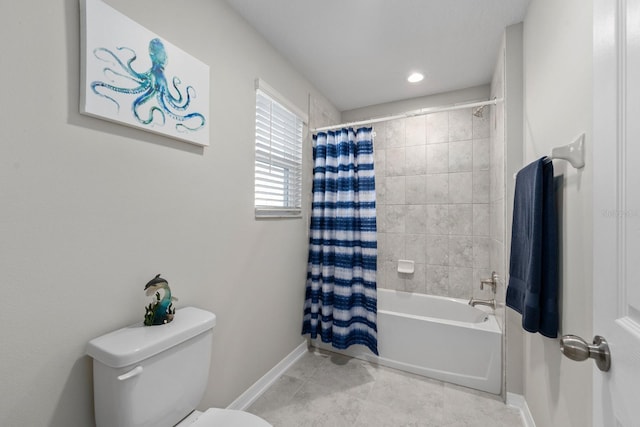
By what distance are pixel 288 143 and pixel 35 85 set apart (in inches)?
58.0

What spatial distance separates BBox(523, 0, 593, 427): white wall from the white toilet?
1201mm

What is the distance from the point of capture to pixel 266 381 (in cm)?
193

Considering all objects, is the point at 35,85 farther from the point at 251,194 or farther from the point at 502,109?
the point at 502,109

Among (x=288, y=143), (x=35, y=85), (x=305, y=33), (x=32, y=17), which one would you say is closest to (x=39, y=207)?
(x=35, y=85)

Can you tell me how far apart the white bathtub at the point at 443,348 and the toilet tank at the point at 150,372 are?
1556 millimetres

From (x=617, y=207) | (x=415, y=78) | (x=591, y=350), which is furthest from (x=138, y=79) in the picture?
(x=415, y=78)

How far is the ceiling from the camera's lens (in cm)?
161

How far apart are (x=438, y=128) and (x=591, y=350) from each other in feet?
8.33

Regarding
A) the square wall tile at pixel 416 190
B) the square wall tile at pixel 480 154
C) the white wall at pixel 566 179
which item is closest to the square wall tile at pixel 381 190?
the square wall tile at pixel 416 190

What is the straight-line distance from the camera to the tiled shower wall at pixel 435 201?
259 centimetres

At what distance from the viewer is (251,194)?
1775 mm

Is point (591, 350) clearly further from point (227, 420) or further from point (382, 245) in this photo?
point (382, 245)

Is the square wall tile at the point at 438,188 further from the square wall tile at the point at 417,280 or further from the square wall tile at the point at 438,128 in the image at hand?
the square wall tile at the point at 417,280

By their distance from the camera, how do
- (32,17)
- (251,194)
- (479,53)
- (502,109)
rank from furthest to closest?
(479,53) < (502,109) < (251,194) < (32,17)
